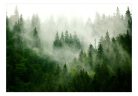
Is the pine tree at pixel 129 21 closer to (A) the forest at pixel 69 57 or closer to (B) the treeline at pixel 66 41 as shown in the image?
(A) the forest at pixel 69 57

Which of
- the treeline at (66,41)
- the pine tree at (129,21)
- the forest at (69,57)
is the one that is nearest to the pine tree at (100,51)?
the forest at (69,57)

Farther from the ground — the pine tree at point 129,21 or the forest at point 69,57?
the pine tree at point 129,21

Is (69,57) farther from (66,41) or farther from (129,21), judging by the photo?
(129,21)

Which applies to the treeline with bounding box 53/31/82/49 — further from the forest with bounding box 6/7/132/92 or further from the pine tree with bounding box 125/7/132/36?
the pine tree with bounding box 125/7/132/36

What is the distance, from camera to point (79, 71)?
3.61 m

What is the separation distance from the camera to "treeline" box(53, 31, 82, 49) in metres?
3.63

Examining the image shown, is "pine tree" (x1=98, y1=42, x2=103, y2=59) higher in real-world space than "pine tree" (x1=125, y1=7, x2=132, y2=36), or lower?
lower

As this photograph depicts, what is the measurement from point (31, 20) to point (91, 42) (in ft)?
2.40

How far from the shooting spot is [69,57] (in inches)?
143

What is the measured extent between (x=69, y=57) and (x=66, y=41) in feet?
0.62

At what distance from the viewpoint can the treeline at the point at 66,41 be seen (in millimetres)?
3631

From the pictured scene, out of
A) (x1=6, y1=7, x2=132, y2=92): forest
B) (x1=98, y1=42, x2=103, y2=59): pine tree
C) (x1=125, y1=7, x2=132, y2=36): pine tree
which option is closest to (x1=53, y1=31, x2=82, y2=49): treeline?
(x1=6, y1=7, x2=132, y2=92): forest
